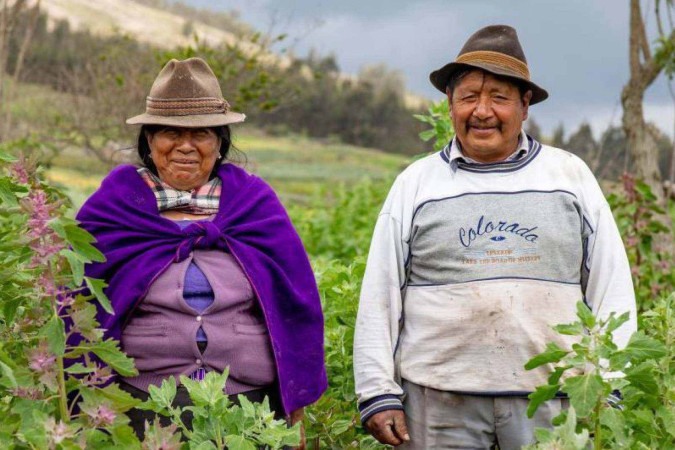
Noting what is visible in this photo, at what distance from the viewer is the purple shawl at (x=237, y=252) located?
3123mm

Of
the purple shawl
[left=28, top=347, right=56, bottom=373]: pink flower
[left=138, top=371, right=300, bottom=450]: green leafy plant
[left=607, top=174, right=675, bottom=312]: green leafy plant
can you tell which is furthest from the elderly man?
[left=607, top=174, right=675, bottom=312]: green leafy plant

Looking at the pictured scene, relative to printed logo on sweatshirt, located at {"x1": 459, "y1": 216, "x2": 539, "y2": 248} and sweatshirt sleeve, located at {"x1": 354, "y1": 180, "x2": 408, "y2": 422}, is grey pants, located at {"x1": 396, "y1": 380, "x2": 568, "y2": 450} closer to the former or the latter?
sweatshirt sleeve, located at {"x1": 354, "y1": 180, "x2": 408, "y2": 422}

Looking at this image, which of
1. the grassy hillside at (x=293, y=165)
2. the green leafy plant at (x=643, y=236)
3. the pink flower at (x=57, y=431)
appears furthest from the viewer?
the grassy hillside at (x=293, y=165)

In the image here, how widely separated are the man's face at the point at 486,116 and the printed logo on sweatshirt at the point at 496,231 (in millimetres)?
205

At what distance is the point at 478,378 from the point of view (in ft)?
9.86

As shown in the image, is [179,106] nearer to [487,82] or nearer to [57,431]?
[487,82]

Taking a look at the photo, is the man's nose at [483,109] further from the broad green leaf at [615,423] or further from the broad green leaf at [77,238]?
the broad green leaf at [77,238]

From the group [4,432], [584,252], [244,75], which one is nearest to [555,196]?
[584,252]

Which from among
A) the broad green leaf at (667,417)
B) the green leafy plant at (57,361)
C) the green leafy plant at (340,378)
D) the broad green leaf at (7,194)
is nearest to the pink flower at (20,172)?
the broad green leaf at (7,194)

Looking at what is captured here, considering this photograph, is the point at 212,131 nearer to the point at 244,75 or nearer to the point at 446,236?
the point at 446,236

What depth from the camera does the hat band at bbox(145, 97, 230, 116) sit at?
3236 mm

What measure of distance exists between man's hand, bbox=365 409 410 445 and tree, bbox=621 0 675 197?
4558 millimetres

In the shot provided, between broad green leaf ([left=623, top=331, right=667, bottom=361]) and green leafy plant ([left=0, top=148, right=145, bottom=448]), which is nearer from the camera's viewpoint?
green leafy plant ([left=0, top=148, right=145, bottom=448])

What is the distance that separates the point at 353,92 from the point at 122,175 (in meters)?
30.1
